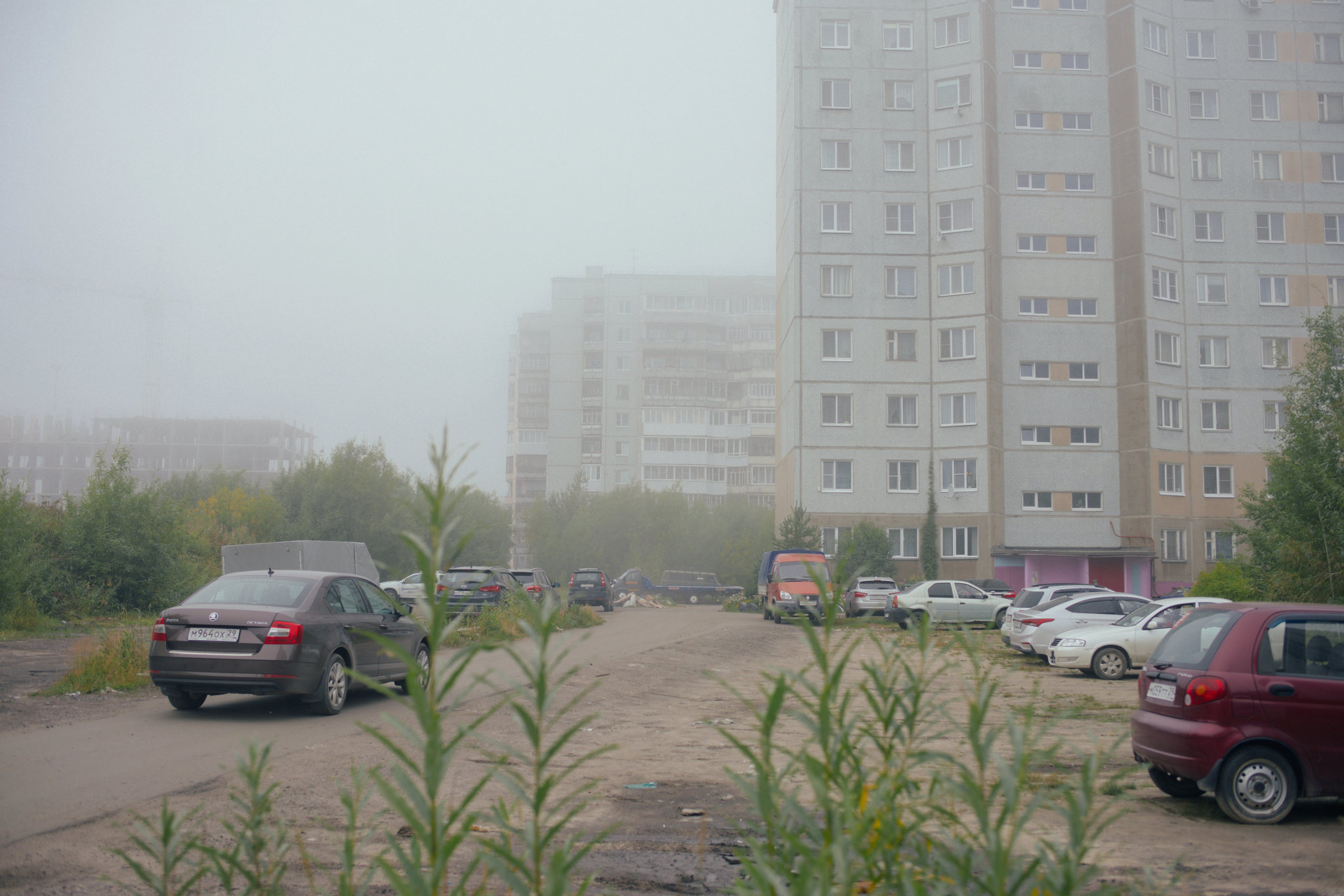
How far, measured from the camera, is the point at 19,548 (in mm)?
23641

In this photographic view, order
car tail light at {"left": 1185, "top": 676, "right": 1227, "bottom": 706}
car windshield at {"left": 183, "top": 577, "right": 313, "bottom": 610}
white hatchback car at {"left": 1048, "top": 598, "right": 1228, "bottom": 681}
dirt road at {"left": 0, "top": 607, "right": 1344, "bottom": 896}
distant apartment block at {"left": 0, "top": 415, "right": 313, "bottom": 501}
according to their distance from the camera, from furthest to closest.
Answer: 1. distant apartment block at {"left": 0, "top": 415, "right": 313, "bottom": 501}
2. white hatchback car at {"left": 1048, "top": 598, "right": 1228, "bottom": 681}
3. car windshield at {"left": 183, "top": 577, "right": 313, "bottom": 610}
4. car tail light at {"left": 1185, "top": 676, "right": 1227, "bottom": 706}
5. dirt road at {"left": 0, "top": 607, "right": 1344, "bottom": 896}

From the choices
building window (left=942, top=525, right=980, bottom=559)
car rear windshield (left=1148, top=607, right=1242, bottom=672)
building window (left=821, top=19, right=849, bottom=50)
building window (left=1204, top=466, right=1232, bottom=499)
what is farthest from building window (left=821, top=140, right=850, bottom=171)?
car rear windshield (left=1148, top=607, right=1242, bottom=672)

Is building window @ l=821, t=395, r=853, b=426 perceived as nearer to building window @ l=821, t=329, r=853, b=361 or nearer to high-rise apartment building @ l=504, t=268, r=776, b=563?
building window @ l=821, t=329, r=853, b=361

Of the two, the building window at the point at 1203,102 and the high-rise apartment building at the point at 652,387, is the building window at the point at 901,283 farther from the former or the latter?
the high-rise apartment building at the point at 652,387

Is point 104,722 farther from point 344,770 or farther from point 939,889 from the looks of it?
point 939,889

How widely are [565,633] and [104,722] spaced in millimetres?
15842

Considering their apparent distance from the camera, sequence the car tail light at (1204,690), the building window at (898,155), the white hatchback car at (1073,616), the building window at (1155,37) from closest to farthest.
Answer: the car tail light at (1204,690)
the white hatchback car at (1073,616)
the building window at (1155,37)
the building window at (898,155)

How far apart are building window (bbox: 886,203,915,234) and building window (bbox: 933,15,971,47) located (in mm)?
9110

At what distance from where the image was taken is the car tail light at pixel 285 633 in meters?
10.1

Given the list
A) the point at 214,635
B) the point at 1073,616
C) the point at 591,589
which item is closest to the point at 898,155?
the point at 591,589

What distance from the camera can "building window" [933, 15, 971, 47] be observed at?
51.6 m

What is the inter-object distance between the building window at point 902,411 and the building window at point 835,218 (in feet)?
31.1

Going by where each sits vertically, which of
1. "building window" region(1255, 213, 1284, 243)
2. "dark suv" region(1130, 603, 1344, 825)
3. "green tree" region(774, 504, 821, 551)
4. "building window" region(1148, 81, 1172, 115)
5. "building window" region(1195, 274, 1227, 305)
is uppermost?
"building window" region(1148, 81, 1172, 115)

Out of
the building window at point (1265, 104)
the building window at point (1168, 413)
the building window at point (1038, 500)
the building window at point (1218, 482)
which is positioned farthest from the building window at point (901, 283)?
the building window at point (1265, 104)
